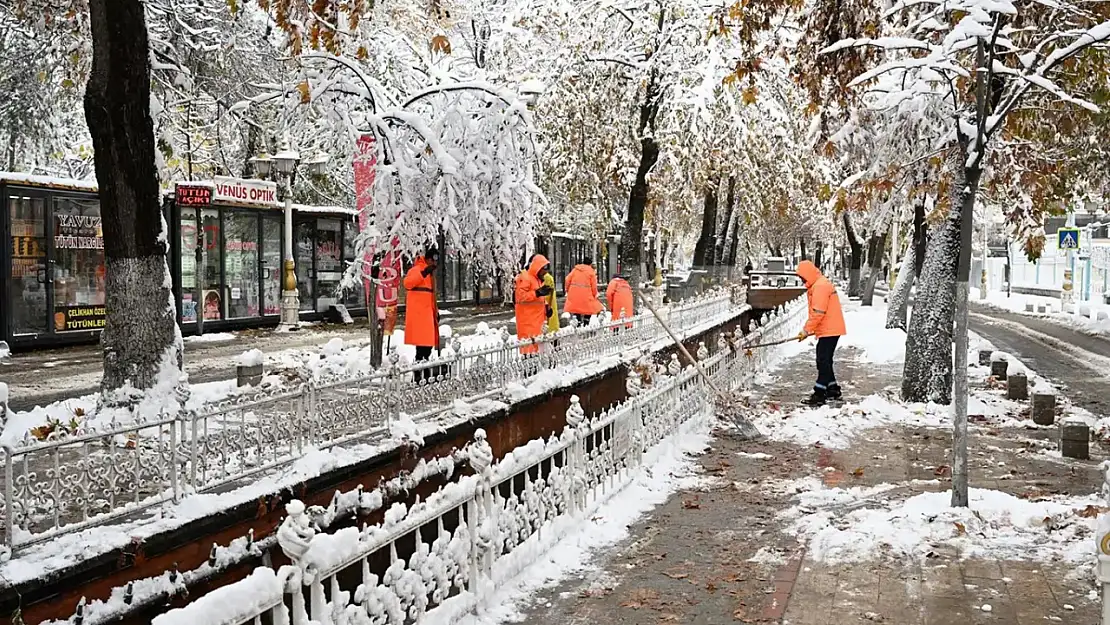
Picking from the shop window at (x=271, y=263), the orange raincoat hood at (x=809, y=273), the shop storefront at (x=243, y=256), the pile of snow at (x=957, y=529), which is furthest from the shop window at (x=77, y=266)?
the pile of snow at (x=957, y=529)

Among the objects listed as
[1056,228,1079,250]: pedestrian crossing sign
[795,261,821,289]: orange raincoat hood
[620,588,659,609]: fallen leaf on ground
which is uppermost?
[1056,228,1079,250]: pedestrian crossing sign

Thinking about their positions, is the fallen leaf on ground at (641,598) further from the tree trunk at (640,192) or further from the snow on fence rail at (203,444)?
the tree trunk at (640,192)

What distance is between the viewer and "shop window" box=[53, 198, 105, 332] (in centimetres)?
1731

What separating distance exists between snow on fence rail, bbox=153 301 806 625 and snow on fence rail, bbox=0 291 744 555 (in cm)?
108

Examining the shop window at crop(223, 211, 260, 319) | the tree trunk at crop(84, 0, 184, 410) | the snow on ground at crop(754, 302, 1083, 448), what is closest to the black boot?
the snow on ground at crop(754, 302, 1083, 448)

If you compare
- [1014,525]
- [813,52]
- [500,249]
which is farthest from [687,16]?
[1014,525]

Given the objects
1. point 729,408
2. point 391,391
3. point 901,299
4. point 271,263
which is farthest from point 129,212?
point 901,299

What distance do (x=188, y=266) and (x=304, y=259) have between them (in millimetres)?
4325

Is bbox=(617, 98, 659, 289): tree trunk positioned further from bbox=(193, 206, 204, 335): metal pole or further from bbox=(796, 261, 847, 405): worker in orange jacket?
bbox=(193, 206, 204, 335): metal pole

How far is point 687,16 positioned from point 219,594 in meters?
17.3

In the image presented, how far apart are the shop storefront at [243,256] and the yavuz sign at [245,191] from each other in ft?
0.07

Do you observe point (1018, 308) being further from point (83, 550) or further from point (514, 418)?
point (83, 550)

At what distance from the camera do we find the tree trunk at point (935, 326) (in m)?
12.9

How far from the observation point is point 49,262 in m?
17.0
